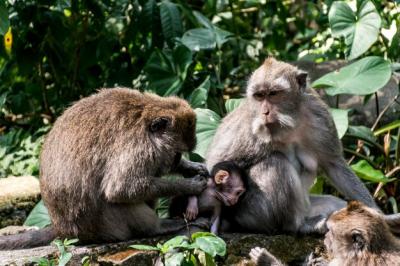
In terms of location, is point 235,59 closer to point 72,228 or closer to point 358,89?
point 358,89

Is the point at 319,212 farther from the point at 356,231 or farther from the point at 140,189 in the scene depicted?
the point at 140,189

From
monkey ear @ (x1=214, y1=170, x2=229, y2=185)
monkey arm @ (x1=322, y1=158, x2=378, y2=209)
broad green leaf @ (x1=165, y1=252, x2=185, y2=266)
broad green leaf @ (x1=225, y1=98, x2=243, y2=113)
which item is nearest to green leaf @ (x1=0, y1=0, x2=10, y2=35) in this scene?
monkey ear @ (x1=214, y1=170, x2=229, y2=185)

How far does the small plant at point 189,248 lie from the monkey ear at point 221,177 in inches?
39.4

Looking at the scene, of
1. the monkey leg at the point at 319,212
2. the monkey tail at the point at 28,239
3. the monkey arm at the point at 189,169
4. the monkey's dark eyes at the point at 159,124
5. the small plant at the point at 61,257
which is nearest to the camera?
the small plant at the point at 61,257

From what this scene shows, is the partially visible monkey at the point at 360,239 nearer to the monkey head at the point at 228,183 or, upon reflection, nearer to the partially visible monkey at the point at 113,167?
the monkey head at the point at 228,183

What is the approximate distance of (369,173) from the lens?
344 inches

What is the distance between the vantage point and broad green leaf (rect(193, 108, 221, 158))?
28.3 feet

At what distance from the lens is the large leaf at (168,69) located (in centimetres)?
984

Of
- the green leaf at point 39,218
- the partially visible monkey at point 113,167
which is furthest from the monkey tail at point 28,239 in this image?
the green leaf at point 39,218

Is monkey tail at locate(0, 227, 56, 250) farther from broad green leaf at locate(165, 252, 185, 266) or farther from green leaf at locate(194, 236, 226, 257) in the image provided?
green leaf at locate(194, 236, 226, 257)

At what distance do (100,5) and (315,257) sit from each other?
569 cm

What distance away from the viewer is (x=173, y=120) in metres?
7.23

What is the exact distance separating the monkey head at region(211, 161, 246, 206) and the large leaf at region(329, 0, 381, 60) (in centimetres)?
264

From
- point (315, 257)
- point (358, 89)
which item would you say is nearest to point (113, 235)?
point (315, 257)
